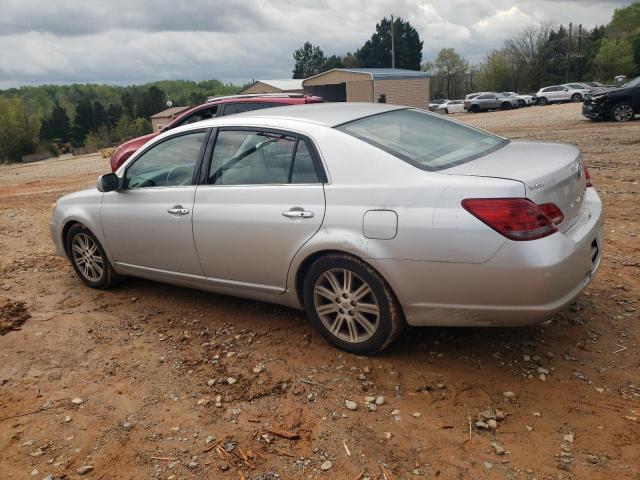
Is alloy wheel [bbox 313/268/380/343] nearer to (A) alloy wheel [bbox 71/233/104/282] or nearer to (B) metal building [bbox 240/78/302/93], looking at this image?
(A) alloy wheel [bbox 71/233/104/282]

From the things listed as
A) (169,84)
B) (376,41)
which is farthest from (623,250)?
(169,84)

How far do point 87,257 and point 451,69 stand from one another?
8654 centimetres

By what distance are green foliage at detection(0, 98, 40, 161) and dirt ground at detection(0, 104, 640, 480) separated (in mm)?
55789

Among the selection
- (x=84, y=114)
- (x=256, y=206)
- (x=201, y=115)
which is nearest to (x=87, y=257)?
(x=256, y=206)

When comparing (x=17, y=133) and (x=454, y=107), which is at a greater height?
(x=17, y=133)

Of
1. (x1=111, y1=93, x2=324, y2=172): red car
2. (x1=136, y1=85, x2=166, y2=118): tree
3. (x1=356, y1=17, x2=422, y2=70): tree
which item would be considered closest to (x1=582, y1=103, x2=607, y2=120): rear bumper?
(x1=111, y1=93, x2=324, y2=172): red car

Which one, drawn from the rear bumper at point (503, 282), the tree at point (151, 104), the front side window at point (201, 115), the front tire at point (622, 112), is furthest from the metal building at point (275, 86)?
the tree at point (151, 104)

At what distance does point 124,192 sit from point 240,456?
2.80 meters

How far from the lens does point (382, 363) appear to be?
139 inches

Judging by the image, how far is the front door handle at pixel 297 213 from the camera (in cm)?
354

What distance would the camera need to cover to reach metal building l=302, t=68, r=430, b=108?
37.9 metres

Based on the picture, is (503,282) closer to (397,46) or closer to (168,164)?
(168,164)

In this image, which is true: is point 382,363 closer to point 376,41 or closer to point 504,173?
point 504,173

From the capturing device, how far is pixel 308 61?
99938 mm
